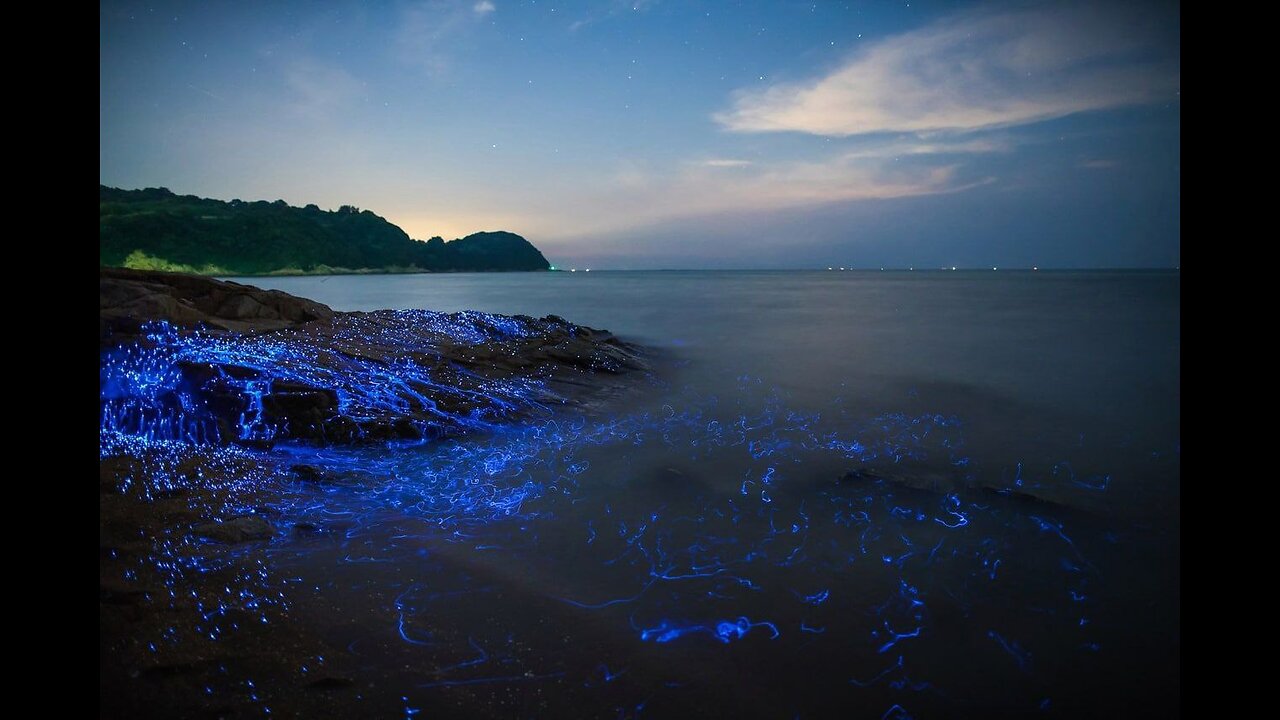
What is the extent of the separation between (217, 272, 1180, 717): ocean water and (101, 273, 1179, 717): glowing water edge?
2 centimetres

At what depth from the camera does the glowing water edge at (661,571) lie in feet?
7.85

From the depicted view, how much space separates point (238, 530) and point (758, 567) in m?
3.24

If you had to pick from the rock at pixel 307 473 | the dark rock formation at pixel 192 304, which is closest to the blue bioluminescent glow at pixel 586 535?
the rock at pixel 307 473

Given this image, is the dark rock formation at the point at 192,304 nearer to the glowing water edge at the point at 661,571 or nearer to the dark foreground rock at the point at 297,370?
the dark foreground rock at the point at 297,370

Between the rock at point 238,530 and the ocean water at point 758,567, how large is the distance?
25cm

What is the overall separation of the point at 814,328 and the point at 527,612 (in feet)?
58.1

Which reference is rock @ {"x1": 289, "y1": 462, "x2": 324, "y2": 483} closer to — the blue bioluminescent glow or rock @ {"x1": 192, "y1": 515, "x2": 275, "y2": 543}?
the blue bioluminescent glow

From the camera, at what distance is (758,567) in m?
3.51

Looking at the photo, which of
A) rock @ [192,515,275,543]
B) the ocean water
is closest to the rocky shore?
rock @ [192,515,275,543]

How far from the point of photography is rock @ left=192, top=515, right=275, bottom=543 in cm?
331

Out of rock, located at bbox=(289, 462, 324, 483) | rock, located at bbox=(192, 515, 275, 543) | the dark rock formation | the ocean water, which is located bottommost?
the ocean water
